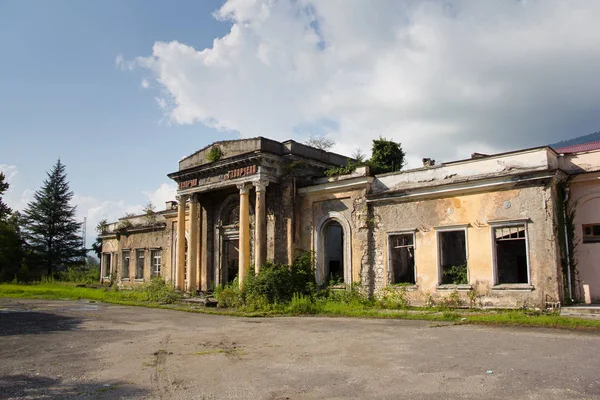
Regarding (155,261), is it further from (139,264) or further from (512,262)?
(512,262)

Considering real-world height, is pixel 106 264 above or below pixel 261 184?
below

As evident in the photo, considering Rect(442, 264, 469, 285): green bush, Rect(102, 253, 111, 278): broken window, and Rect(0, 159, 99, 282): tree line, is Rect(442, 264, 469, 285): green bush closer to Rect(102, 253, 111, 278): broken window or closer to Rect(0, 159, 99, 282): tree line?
Rect(102, 253, 111, 278): broken window

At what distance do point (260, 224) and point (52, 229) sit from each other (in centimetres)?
3338

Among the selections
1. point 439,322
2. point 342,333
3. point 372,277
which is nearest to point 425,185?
point 372,277

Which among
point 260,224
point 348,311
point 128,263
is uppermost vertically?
point 260,224

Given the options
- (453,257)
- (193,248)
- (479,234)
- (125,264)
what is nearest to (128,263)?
(125,264)

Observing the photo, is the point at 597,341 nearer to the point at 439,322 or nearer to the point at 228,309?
the point at 439,322

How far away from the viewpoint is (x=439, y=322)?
12188 mm

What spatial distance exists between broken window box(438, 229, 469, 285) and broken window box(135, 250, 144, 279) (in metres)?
19.4

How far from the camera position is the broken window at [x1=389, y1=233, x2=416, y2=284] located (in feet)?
53.7

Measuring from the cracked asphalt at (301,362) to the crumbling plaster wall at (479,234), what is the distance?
9.92 feet

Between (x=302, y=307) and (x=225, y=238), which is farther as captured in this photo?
(x=225, y=238)

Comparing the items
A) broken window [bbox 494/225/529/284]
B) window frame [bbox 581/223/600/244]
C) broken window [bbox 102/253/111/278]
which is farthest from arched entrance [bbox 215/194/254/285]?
broken window [bbox 102/253/111/278]

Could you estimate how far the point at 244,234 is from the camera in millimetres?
18844
